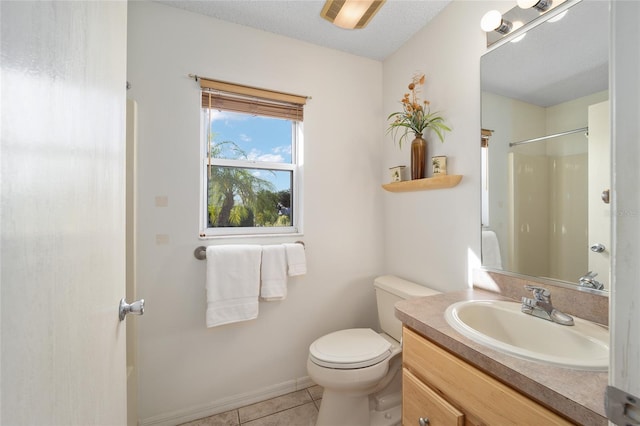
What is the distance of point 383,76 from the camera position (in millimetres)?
2053

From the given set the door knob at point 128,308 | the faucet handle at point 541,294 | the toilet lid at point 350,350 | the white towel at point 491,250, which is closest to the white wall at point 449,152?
the white towel at point 491,250

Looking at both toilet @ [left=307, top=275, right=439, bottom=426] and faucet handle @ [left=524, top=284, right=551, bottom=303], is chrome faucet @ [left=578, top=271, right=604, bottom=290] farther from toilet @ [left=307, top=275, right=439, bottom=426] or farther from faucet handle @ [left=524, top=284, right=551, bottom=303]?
toilet @ [left=307, top=275, right=439, bottom=426]

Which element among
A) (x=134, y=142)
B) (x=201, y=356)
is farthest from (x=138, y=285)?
(x=134, y=142)

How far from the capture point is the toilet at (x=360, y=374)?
1.31m

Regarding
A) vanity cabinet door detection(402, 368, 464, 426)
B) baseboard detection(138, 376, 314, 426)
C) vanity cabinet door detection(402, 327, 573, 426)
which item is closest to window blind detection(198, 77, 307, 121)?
vanity cabinet door detection(402, 327, 573, 426)

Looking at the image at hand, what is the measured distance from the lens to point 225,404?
1591 millimetres

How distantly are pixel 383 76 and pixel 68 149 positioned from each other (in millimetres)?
2104

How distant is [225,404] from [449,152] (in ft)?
6.53

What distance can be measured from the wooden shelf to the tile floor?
1472 mm

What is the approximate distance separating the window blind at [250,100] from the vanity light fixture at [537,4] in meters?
1.18

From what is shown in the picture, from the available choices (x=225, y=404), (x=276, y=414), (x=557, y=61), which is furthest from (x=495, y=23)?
(x=225, y=404)

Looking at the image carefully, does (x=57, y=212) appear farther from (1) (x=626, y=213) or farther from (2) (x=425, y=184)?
(2) (x=425, y=184)

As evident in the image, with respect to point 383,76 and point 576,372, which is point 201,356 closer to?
point 576,372

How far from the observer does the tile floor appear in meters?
1.51
